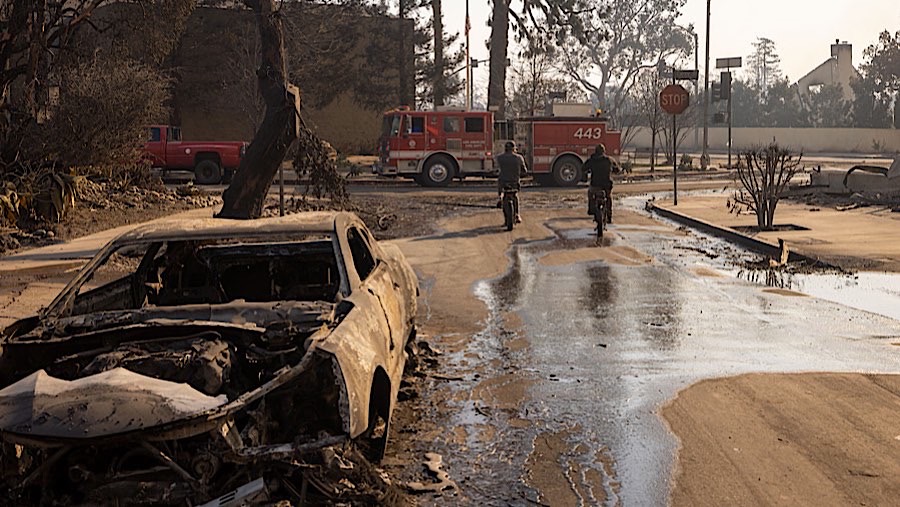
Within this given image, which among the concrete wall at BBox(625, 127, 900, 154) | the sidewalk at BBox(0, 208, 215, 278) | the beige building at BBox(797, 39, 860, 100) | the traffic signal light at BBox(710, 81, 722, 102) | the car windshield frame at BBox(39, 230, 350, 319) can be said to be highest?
the beige building at BBox(797, 39, 860, 100)

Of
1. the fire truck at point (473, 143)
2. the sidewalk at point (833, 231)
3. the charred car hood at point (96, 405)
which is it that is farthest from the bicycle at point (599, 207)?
the fire truck at point (473, 143)

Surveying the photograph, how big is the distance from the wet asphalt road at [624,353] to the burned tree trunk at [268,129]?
599cm

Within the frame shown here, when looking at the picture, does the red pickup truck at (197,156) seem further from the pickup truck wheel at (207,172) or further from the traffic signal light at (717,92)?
the traffic signal light at (717,92)

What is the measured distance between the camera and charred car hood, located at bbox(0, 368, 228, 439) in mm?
4348

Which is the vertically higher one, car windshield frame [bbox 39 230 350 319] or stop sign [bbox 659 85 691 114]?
stop sign [bbox 659 85 691 114]

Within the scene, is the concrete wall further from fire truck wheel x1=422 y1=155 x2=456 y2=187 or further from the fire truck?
fire truck wheel x1=422 y1=155 x2=456 y2=187

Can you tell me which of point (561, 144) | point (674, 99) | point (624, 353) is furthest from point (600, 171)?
point (561, 144)

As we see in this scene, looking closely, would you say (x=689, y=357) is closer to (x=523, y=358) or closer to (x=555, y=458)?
(x=523, y=358)

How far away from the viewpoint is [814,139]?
79.4m

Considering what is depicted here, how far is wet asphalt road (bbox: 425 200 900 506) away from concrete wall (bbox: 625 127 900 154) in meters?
62.3

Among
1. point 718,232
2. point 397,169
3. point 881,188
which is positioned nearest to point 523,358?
point 718,232

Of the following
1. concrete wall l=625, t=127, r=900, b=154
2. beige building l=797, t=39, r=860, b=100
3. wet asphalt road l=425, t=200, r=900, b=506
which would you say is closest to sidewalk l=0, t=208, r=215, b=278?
wet asphalt road l=425, t=200, r=900, b=506

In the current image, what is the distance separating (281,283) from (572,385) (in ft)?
7.57

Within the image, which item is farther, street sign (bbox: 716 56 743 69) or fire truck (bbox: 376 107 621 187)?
street sign (bbox: 716 56 743 69)
